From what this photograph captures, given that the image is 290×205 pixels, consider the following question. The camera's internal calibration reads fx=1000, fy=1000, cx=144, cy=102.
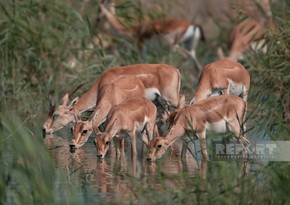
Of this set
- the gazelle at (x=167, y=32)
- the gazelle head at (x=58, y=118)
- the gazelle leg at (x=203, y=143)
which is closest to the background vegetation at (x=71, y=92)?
the gazelle head at (x=58, y=118)

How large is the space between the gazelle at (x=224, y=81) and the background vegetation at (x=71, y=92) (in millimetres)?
153

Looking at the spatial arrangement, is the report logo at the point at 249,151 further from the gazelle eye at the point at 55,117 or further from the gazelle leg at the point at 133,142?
the gazelle eye at the point at 55,117

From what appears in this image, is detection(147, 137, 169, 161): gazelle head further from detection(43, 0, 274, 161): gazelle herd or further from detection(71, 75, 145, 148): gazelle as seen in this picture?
detection(71, 75, 145, 148): gazelle

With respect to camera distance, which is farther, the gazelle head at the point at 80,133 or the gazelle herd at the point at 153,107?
the gazelle head at the point at 80,133

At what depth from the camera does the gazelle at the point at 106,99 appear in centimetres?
881

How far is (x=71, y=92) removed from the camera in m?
11.1

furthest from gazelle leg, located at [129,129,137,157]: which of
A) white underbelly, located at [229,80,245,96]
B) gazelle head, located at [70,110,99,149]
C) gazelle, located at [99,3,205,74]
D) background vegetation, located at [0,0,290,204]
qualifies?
gazelle, located at [99,3,205,74]

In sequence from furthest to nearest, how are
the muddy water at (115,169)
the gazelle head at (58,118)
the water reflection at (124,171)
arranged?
the gazelle head at (58,118) < the muddy water at (115,169) < the water reflection at (124,171)

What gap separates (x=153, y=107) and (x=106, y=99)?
24.1 inches

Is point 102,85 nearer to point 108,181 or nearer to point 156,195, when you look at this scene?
point 108,181

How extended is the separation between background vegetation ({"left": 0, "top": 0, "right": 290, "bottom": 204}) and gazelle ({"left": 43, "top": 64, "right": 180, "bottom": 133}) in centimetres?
30

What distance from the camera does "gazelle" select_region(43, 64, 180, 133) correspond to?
389 inches

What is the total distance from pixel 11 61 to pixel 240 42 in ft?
13.4

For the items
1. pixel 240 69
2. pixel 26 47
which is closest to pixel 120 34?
pixel 26 47
